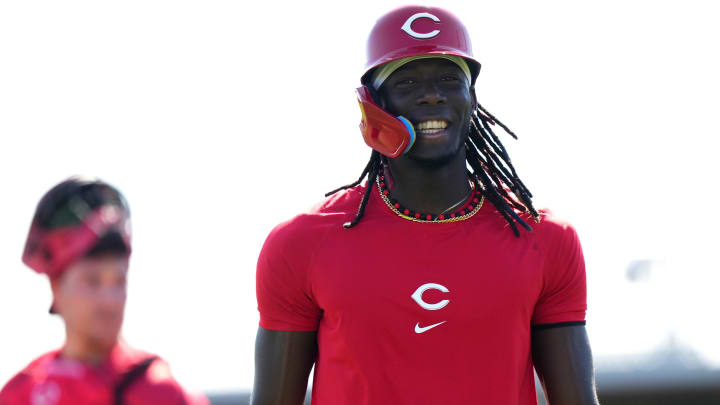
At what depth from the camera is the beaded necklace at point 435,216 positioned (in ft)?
14.6

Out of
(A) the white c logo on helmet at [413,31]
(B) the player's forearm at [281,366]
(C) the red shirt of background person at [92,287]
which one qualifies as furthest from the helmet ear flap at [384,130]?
(C) the red shirt of background person at [92,287]

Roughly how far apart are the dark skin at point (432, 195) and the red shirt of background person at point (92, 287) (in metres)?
1.69

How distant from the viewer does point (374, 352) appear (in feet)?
13.8

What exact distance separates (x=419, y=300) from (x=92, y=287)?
5.74 ft

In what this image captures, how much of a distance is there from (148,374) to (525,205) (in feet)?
7.32

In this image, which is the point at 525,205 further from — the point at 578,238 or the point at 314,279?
the point at 314,279

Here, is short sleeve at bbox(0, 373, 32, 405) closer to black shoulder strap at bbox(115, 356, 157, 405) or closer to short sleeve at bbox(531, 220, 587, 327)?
black shoulder strap at bbox(115, 356, 157, 405)

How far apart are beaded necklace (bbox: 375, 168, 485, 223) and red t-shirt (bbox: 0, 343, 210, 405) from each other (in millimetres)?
1872

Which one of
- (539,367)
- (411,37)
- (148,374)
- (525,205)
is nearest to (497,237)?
(525,205)

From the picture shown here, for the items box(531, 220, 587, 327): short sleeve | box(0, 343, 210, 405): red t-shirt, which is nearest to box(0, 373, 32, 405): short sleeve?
box(0, 343, 210, 405): red t-shirt

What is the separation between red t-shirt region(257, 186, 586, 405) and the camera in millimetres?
4211

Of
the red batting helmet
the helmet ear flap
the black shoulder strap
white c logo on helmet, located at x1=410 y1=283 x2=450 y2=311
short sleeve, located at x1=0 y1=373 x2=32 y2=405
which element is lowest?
white c logo on helmet, located at x1=410 y1=283 x2=450 y2=311

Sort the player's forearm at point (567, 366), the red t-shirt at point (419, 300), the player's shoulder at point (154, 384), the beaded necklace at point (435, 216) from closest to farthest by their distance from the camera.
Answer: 1. the player's shoulder at point (154, 384)
2. the red t-shirt at point (419, 300)
3. the player's forearm at point (567, 366)
4. the beaded necklace at point (435, 216)

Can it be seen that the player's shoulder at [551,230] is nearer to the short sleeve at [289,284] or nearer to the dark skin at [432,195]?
the dark skin at [432,195]
